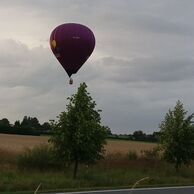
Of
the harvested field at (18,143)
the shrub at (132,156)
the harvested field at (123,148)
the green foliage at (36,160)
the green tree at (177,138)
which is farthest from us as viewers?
the harvested field at (123,148)

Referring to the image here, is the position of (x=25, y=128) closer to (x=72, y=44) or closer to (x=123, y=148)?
(x=123, y=148)

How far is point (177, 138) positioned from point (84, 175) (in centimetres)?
832

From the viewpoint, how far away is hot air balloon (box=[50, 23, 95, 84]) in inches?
790

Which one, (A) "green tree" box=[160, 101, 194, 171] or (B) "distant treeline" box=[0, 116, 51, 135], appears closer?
(A) "green tree" box=[160, 101, 194, 171]

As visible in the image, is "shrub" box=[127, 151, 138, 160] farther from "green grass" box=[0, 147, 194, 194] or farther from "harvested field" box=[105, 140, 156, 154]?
"harvested field" box=[105, 140, 156, 154]

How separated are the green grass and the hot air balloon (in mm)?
4868

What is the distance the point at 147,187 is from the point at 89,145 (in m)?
3.24

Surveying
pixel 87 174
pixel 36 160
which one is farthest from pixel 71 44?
pixel 36 160

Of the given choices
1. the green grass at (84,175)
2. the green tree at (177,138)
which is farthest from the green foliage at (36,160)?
the green tree at (177,138)

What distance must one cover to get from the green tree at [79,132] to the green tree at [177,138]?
798 centimetres

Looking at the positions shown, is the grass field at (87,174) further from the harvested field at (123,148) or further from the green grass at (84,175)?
the harvested field at (123,148)

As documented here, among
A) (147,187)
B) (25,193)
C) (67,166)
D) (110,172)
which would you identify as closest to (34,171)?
(67,166)

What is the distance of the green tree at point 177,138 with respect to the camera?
3256cm

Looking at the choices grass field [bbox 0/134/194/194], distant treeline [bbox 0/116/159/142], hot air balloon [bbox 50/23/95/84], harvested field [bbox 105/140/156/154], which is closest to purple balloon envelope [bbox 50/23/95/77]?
hot air balloon [bbox 50/23/95/84]
